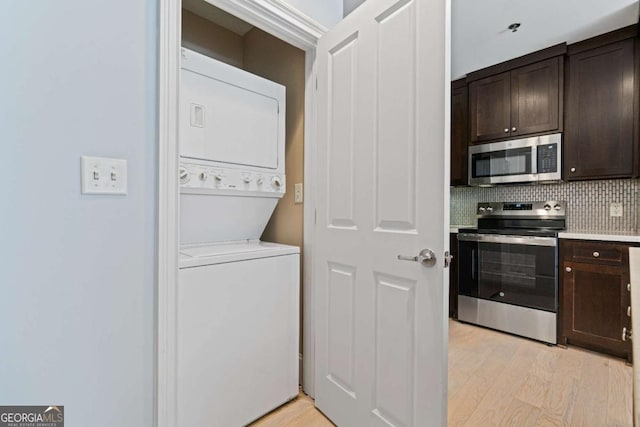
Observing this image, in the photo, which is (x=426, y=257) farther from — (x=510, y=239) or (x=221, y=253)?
(x=510, y=239)

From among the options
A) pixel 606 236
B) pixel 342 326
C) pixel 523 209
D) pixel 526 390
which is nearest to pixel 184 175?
pixel 342 326

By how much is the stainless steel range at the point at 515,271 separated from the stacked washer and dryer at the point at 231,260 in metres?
2.01

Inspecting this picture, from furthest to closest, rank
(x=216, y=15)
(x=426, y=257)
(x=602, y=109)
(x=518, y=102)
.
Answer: (x=518, y=102)
(x=602, y=109)
(x=216, y=15)
(x=426, y=257)

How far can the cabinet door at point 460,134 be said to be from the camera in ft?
10.8

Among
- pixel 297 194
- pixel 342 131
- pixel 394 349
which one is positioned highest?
pixel 342 131

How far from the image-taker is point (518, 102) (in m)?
2.88

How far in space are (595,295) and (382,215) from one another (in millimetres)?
2170

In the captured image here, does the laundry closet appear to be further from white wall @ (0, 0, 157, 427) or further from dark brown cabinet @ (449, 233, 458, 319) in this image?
dark brown cabinet @ (449, 233, 458, 319)

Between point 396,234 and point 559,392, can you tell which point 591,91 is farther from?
point 396,234

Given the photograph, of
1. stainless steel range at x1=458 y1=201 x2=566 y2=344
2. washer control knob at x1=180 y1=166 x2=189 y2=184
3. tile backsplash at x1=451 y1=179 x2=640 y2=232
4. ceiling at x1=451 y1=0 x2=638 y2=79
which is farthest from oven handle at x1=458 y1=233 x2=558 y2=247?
washer control knob at x1=180 y1=166 x2=189 y2=184

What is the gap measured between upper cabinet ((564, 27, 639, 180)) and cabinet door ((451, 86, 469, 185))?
0.87 meters

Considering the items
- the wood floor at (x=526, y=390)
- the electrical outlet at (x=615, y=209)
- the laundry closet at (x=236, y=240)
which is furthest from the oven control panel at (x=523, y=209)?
the laundry closet at (x=236, y=240)

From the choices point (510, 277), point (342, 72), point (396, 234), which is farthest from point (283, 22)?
point (510, 277)

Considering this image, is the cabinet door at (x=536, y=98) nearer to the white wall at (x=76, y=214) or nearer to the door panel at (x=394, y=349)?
the door panel at (x=394, y=349)
